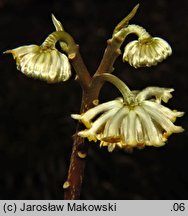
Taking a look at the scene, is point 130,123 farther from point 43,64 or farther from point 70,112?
point 70,112

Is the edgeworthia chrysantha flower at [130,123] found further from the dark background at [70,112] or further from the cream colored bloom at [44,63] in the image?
the dark background at [70,112]

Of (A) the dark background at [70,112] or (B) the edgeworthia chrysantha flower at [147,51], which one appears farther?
(A) the dark background at [70,112]

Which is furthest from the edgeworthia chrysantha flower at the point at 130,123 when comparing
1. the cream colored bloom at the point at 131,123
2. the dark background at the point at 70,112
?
the dark background at the point at 70,112

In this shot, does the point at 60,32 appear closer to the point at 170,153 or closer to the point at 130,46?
the point at 130,46

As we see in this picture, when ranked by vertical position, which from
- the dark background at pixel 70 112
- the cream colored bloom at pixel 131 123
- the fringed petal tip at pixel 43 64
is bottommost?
the cream colored bloom at pixel 131 123

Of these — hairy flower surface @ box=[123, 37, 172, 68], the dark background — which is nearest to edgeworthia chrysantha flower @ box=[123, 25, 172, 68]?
hairy flower surface @ box=[123, 37, 172, 68]

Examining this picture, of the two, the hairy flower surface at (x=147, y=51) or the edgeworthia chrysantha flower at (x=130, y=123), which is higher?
the hairy flower surface at (x=147, y=51)

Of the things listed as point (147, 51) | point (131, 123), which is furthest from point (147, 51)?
point (131, 123)

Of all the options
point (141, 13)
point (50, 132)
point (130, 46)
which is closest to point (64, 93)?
point (50, 132)
